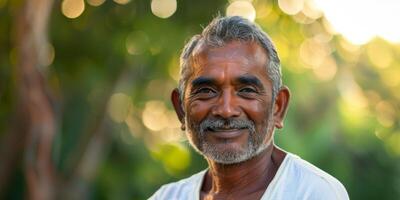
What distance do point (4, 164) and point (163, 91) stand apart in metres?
4.47

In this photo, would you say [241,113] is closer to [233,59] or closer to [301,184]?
[233,59]

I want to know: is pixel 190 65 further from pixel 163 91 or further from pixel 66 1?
pixel 163 91

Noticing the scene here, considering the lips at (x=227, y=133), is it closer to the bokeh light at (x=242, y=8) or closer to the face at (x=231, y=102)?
the face at (x=231, y=102)

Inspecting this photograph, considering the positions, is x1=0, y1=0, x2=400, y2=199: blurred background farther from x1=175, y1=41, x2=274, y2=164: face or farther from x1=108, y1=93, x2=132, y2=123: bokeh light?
x1=175, y1=41, x2=274, y2=164: face

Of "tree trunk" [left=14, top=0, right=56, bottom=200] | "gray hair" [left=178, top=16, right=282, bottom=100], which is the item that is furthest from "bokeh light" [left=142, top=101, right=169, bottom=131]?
"gray hair" [left=178, top=16, right=282, bottom=100]

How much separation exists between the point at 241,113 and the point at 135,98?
12894 millimetres

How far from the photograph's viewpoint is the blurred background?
42.7 feet

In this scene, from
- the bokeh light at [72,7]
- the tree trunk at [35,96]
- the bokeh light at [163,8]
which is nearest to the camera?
the tree trunk at [35,96]

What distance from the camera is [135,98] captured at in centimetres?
1627

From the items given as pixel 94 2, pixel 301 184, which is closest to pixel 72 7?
pixel 94 2

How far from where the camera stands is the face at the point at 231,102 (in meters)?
3.42

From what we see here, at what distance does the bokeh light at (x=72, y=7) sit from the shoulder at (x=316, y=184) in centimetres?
1225

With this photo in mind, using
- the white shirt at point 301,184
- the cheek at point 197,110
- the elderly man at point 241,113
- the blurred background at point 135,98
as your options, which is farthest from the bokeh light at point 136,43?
the white shirt at point 301,184

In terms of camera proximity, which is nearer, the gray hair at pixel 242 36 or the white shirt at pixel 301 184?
the white shirt at pixel 301 184
